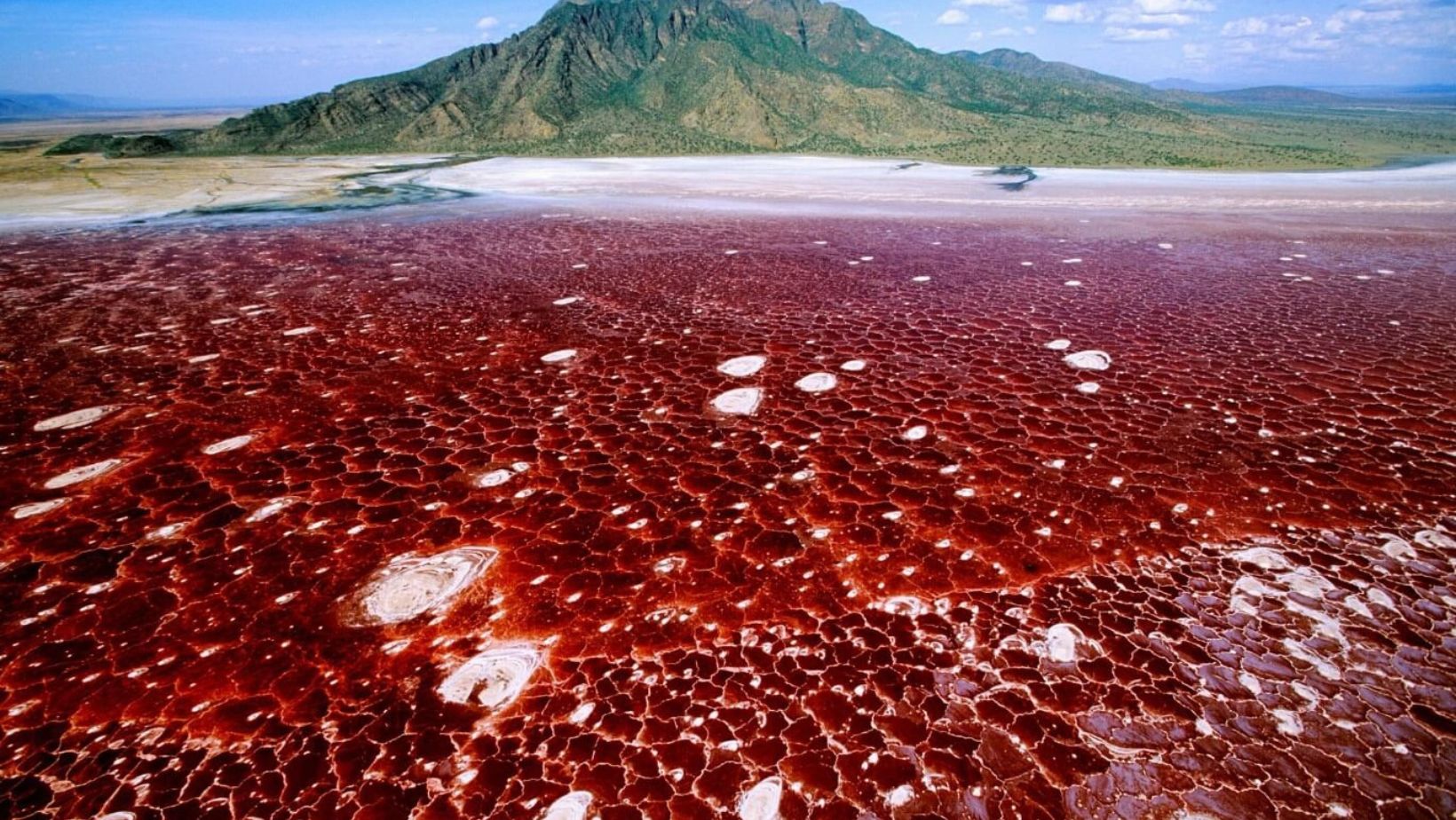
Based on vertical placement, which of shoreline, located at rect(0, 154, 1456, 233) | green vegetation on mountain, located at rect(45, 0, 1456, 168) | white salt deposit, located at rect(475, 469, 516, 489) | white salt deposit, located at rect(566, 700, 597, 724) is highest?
green vegetation on mountain, located at rect(45, 0, 1456, 168)

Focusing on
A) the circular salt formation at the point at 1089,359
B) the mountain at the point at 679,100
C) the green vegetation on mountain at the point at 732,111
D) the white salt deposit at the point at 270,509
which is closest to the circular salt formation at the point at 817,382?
the circular salt formation at the point at 1089,359

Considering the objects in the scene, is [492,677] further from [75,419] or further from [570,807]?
[75,419]

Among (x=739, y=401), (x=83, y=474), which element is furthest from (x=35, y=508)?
(x=739, y=401)

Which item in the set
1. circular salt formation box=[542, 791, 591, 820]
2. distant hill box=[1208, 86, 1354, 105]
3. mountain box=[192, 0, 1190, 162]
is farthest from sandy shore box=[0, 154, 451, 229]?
distant hill box=[1208, 86, 1354, 105]

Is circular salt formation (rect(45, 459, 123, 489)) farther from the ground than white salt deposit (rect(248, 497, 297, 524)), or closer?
farther from the ground

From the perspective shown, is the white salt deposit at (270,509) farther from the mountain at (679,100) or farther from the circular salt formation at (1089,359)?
the mountain at (679,100)

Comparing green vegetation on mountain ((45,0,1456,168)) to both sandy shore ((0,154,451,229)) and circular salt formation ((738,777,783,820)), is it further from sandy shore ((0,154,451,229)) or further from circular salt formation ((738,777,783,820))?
circular salt formation ((738,777,783,820))

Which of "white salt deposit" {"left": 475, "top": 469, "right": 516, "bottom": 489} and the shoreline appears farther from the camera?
the shoreline
